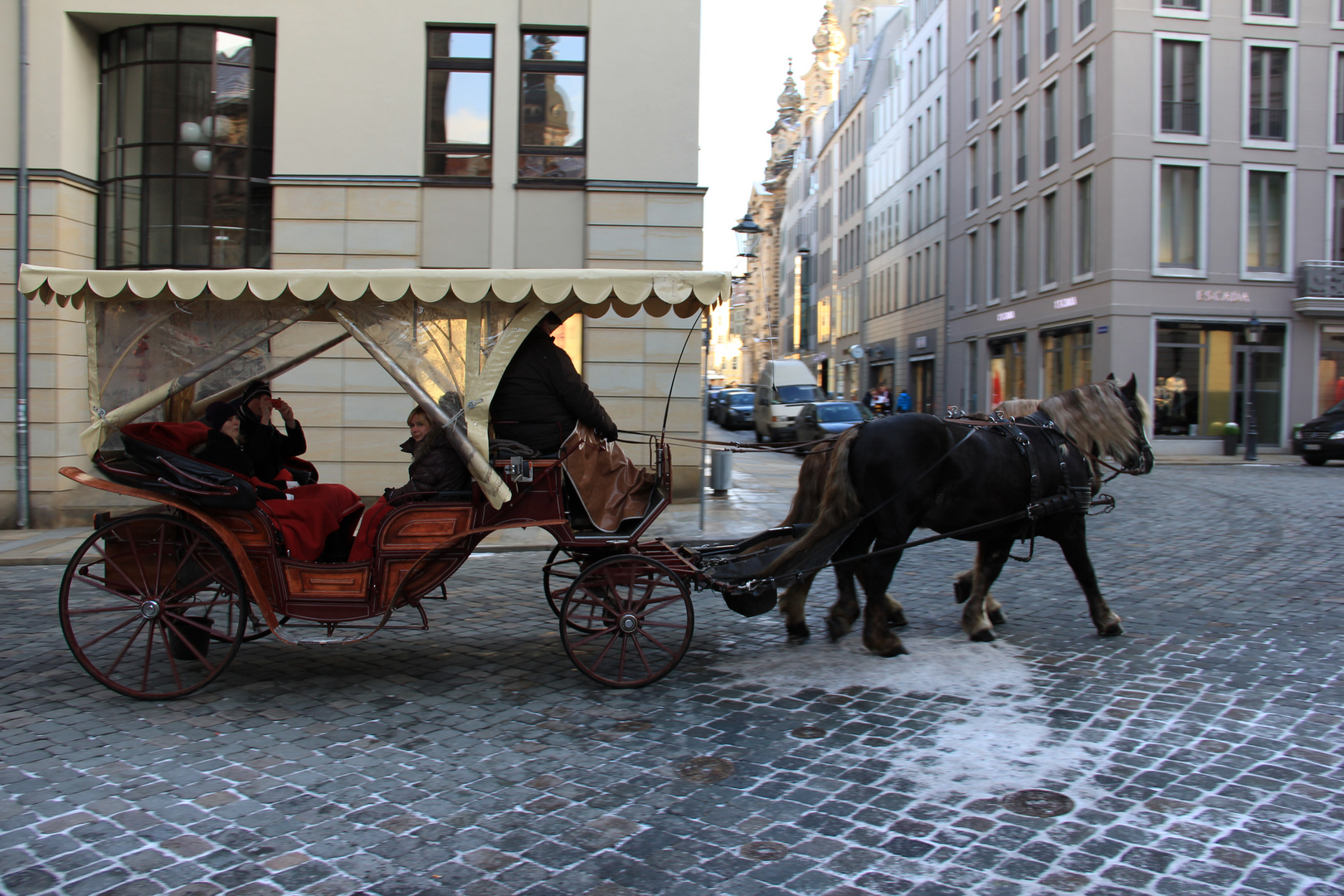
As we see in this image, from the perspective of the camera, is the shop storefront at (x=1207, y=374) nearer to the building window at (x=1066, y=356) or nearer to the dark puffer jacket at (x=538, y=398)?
the building window at (x=1066, y=356)

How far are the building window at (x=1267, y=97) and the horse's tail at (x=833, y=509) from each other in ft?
90.0

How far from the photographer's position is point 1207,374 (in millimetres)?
27312

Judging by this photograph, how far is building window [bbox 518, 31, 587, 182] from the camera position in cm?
1419

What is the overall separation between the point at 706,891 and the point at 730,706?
6.28 ft

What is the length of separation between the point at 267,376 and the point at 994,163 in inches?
1374

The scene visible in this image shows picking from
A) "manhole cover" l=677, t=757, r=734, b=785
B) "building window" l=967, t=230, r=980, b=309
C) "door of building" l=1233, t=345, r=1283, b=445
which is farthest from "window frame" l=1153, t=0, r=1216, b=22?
"manhole cover" l=677, t=757, r=734, b=785

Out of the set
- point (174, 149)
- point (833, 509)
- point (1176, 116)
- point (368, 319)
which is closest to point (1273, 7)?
point (1176, 116)

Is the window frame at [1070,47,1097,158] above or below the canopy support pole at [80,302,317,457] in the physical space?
above

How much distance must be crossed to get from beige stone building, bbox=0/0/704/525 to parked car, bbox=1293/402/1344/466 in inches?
648

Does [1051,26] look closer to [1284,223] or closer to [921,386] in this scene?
[1284,223]

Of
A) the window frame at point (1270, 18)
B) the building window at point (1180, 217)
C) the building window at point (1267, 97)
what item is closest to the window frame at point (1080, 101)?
the building window at point (1180, 217)

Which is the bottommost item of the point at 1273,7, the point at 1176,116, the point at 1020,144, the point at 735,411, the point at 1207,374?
the point at 735,411

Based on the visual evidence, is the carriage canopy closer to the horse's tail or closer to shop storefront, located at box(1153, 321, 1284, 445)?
the horse's tail

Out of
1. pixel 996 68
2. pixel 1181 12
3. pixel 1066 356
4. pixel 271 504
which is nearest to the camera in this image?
pixel 271 504
